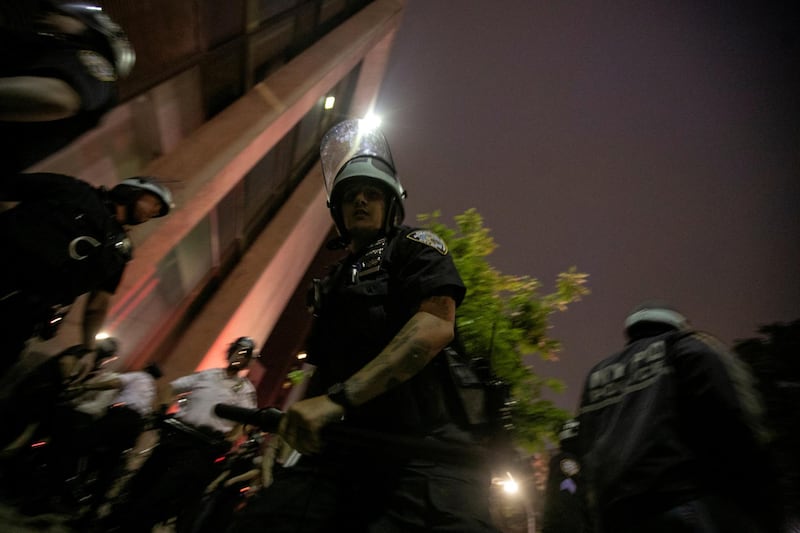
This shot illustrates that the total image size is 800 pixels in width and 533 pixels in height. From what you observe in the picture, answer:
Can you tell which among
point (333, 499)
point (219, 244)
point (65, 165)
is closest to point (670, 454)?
point (333, 499)

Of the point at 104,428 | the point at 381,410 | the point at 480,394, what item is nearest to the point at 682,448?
the point at 480,394

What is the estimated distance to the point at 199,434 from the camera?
375cm

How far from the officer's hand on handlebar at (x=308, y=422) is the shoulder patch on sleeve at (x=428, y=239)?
795 mm

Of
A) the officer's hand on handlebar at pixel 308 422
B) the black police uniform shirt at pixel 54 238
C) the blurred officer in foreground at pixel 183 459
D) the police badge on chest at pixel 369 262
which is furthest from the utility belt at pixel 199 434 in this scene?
the officer's hand on handlebar at pixel 308 422

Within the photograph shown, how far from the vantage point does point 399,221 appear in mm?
2488

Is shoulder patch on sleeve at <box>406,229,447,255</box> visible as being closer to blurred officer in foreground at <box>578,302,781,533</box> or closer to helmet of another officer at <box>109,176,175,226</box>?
blurred officer in foreground at <box>578,302,781,533</box>

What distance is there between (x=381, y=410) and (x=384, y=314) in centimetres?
40

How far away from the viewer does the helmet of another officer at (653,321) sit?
2547 millimetres

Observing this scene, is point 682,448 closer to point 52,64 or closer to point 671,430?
point 671,430

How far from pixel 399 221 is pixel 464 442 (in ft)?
4.57

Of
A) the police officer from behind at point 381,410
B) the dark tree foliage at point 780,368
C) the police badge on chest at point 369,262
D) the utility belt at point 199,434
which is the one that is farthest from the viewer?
the dark tree foliage at point 780,368

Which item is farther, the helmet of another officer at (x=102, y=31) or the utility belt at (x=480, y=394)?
the helmet of another officer at (x=102, y=31)

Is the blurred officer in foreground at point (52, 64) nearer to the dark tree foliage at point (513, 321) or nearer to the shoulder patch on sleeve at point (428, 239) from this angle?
the shoulder patch on sleeve at point (428, 239)

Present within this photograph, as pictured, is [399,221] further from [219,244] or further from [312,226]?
[312,226]
